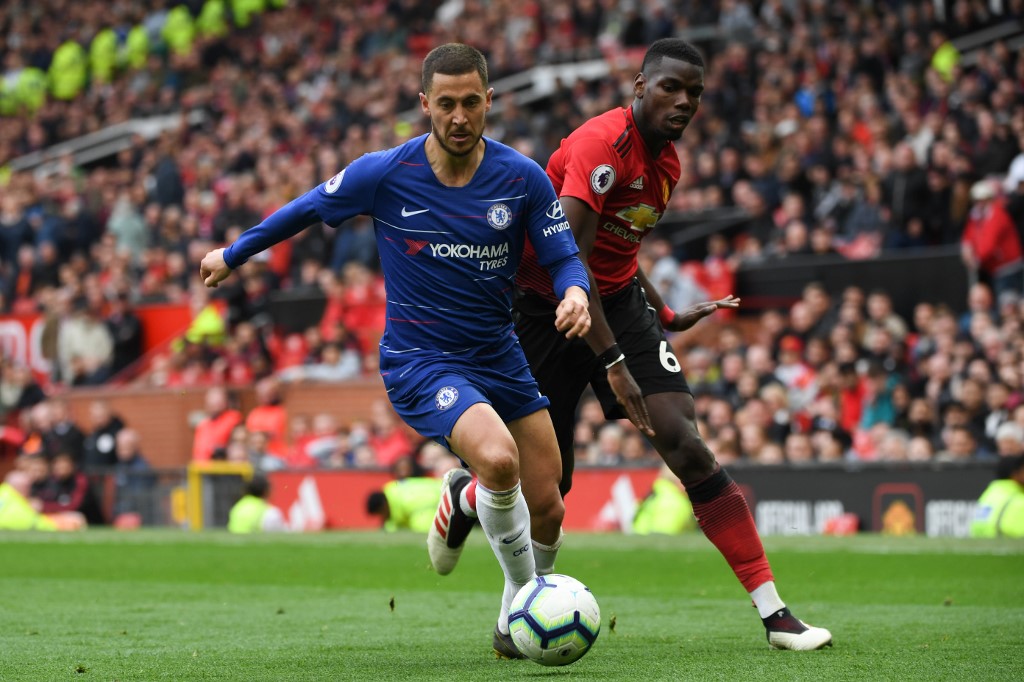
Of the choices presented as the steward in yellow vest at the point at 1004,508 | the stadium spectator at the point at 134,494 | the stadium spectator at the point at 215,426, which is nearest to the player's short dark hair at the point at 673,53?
the steward in yellow vest at the point at 1004,508

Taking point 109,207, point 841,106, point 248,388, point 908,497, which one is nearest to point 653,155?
point 908,497

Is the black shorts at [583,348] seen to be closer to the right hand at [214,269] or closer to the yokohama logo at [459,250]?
the yokohama logo at [459,250]

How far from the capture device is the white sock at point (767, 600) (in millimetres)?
6691

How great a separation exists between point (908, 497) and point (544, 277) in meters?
7.86

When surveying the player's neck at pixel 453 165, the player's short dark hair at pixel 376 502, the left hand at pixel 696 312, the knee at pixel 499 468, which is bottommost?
the player's short dark hair at pixel 376 502

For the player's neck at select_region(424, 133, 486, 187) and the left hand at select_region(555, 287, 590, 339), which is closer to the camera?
the left hand at select_region(555, 287, 590, 339)

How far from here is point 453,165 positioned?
6.32m

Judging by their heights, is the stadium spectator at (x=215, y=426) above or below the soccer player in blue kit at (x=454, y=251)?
below

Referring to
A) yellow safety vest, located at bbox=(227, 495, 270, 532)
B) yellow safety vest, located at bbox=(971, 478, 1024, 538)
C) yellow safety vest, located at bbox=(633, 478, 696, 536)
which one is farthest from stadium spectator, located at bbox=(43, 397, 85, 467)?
yellow safety vest, located at bbox=(971, 478, 1024, 538)

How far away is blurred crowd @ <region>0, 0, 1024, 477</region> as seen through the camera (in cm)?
1574

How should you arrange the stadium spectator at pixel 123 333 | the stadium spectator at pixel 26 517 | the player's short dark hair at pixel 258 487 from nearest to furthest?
the player's short dark hair at pixel 258 487 → the stadium spectator at pixel 26 517 → the stadium spectator at pixel 123 333

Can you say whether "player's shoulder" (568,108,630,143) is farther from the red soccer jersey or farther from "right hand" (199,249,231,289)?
"right hand" (199,249,231,289)

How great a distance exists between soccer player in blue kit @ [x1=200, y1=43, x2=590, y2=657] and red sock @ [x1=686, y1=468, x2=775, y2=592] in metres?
0.91

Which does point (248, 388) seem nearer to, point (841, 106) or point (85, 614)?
point (841, 106)
